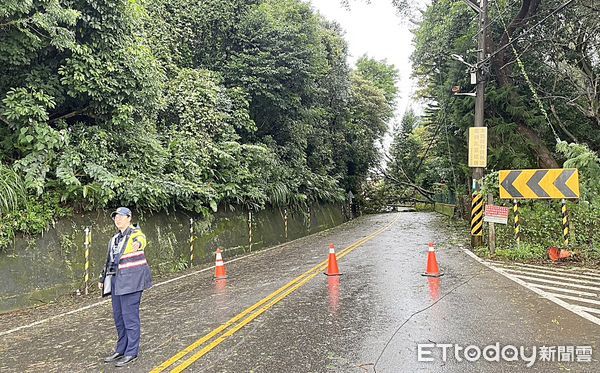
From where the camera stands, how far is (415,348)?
4941mm

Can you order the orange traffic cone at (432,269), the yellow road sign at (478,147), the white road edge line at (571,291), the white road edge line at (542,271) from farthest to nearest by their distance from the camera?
1. the yellow road sign at (478,147)
2. the orange traffic cone at (432,269)
3. the white road edge line at (542,271)
4. the white road edge line at (571,291)

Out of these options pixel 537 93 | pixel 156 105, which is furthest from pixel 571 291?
pixel 537 93

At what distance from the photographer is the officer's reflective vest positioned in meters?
4.96

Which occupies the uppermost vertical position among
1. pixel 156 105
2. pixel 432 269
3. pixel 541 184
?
pixel 156 105

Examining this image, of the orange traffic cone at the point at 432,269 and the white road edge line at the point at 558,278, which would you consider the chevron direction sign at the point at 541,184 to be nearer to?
the white road edge line at the point at 558,278

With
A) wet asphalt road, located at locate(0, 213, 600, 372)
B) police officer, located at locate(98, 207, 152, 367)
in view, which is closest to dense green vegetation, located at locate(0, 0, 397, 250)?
wet asphalt road, located at locate(0, 213, 600, 372)

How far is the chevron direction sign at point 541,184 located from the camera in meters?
10.5

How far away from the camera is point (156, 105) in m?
12.0

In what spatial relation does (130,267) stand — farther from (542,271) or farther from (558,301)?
(542,271)

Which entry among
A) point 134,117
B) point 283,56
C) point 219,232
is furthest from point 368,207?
point 134,117

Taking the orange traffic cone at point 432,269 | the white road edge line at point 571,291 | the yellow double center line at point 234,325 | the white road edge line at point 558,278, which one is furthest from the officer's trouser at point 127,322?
the white road edge line at point 558,278

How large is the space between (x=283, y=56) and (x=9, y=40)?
10659 millimetres

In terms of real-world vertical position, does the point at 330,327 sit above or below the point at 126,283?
below

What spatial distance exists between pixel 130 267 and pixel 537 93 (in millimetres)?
17062
